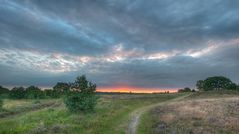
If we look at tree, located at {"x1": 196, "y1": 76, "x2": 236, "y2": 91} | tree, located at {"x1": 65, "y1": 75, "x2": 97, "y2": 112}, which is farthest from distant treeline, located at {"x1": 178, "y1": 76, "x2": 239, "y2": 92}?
tree, located at {"x1": 65, "y1": 75, "x2": 97, "y2": 112}

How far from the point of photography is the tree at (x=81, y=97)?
4575cm

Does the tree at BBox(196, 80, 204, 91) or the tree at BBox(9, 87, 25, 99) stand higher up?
the tree at BBox(196, 80, 204, 91)

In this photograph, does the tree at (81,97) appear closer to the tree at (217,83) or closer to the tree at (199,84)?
the tree at (217,83)

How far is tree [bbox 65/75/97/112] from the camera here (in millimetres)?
45750

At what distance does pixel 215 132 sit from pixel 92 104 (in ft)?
68.2

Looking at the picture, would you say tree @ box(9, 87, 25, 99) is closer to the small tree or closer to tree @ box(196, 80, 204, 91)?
tree @ box(196, 80, 204, 91)

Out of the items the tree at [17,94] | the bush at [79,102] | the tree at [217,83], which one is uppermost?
the tree at [217,83]

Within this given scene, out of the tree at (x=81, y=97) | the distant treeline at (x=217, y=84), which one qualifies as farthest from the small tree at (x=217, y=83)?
the tree at (x=81, y=97)

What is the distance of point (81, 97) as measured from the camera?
46.1m

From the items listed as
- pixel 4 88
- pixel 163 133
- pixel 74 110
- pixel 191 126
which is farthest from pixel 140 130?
pixel 4 88

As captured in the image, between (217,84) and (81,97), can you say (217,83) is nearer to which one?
(217,84)

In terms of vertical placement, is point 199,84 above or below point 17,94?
above

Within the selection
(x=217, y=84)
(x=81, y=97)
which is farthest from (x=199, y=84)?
(x=81, y=97)

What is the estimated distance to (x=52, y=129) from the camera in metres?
30.7
